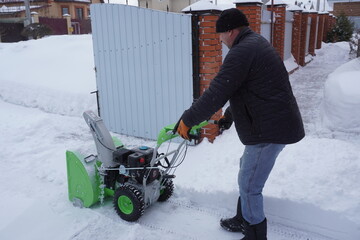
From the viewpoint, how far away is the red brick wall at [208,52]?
16.3 ft

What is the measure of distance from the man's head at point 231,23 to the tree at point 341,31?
2805cm

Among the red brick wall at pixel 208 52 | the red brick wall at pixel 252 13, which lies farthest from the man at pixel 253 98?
the red brick wall at pixel 252 13

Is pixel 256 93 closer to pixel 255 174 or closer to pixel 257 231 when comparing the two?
pixel 255 174

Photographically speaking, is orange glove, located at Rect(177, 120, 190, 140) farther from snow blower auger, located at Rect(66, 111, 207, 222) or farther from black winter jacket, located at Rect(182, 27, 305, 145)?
snow blower auger, located at Rect(66, 111, 207, 222)

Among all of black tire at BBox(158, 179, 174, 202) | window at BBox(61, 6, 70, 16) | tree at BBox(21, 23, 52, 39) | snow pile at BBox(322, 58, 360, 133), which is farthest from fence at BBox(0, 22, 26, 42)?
black tire at BBox(158, 179, 174, 202)

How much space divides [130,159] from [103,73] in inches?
130

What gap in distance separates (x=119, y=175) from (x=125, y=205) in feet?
1.12

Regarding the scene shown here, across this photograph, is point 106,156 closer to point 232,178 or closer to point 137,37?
point 232,178

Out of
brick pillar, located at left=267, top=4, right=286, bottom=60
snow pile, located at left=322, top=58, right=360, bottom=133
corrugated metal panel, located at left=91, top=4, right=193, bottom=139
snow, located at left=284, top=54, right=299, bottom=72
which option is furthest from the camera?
snow, located at left=284, top=54, right=299, bottom=72

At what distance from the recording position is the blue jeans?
2715 mm

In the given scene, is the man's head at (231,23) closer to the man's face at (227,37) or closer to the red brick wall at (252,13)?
the man's face at (227,37)

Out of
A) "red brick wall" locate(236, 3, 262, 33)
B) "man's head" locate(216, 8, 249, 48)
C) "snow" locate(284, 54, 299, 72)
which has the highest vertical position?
"red brick wall" locate(236, 3, 262, 33)

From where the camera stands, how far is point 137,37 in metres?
5.64

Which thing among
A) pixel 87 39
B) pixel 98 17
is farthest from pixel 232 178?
pixel 87 39
